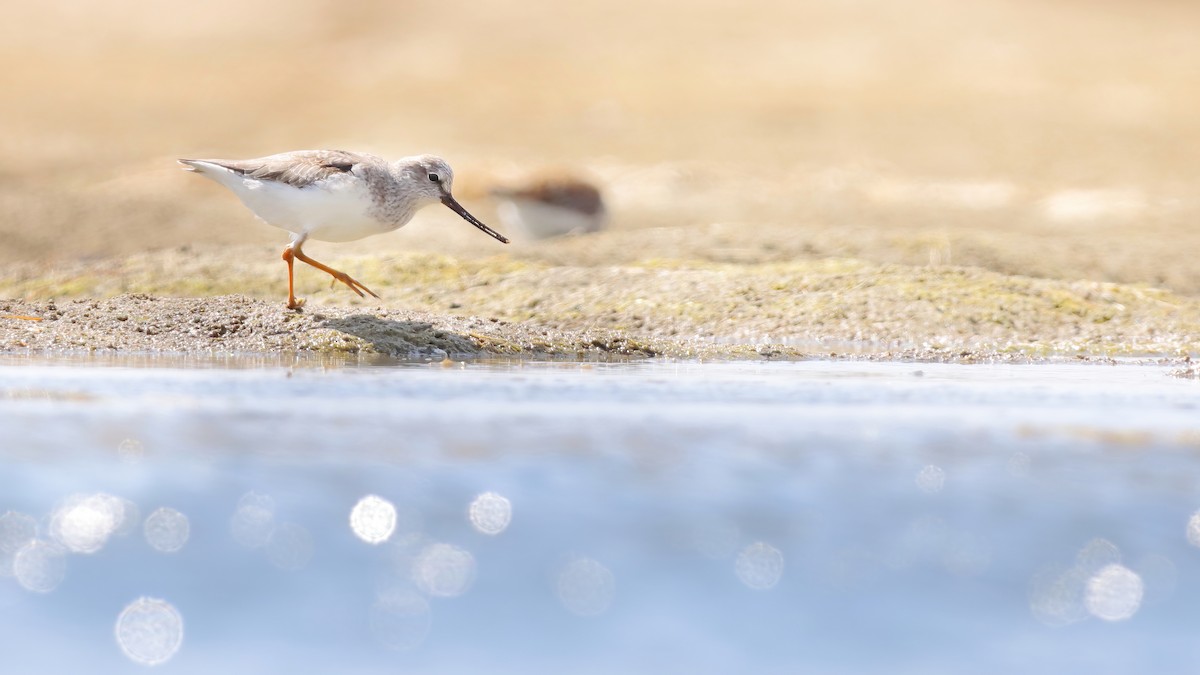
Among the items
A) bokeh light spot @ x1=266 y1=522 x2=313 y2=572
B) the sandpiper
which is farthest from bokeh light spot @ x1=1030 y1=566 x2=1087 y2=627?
the sandpiper

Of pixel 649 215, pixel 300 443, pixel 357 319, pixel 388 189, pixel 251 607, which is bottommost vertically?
pixel 251 607

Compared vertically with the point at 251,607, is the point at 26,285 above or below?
above

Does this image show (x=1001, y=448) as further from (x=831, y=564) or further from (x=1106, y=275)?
(x=1106, y=275)

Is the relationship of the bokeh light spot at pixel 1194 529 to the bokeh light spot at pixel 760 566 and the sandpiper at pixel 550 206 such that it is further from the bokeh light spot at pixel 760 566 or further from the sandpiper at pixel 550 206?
the sandpiper at pixel 550 206

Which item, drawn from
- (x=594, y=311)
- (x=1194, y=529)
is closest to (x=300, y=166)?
(x=594, y=311)

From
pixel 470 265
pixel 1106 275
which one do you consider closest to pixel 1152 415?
pixel 470 265

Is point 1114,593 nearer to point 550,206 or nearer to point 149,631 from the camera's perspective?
point 149,631

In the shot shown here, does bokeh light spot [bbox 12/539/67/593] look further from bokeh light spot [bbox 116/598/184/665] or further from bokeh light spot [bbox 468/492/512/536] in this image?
bokeh light spot [bbox 468/492/512/536]
